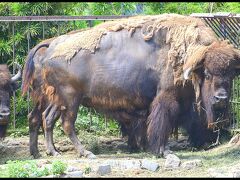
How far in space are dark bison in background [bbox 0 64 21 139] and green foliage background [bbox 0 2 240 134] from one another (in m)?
1.47

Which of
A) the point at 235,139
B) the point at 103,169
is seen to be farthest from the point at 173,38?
the point at 103,169

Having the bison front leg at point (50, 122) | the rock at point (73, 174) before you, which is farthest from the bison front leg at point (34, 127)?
the rock at point (73, 174)

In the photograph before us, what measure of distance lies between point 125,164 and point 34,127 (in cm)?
268

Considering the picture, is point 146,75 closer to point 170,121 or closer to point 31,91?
point 170,121

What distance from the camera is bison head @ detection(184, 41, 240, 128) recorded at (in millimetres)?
10672

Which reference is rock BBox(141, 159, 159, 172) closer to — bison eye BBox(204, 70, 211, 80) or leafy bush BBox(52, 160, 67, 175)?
leafy bush BBox(52, 160, 67, 175)

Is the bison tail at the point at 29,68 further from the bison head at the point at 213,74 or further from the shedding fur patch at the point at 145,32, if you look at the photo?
the bison head at the point at 213,74

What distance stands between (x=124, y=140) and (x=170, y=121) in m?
2.10

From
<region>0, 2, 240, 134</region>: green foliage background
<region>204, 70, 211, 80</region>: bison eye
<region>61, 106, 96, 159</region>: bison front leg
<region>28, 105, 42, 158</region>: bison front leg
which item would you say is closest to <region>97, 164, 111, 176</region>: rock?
<region>61, 106, 96, 159</region>: bison front leg

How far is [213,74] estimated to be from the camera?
35.1 feet

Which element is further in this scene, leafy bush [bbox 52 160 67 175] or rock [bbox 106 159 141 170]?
rock [bbox 106 159 141 170]

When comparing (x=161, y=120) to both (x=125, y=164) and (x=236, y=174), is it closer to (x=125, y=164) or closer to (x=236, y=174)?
(x=125, y=164)

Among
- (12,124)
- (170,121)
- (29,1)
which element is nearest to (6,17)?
Result: (29,1)

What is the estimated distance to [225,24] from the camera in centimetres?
1264
